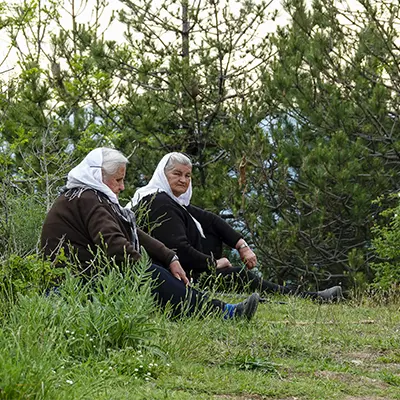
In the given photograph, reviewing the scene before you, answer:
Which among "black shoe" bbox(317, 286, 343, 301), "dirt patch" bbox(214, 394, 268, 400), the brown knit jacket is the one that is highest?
the brown knit jacket

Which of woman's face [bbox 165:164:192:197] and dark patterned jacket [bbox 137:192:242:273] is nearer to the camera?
dark patterned jacket [bbox 137:192:242:273]

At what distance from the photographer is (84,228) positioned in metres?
5.88

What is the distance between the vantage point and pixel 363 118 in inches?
498

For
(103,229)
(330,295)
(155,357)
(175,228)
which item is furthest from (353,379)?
(330,295)

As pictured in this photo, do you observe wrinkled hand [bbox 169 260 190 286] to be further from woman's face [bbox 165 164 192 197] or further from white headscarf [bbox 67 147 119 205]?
woman's face [bbox 165 164 192 197]

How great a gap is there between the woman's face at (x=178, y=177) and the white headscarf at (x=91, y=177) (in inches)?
65.6

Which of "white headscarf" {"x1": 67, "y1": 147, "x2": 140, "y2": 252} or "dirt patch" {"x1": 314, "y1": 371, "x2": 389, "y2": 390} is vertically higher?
"white headscarf" {"x1": 67, "y1": 147, "x2": 140, "y2": 252}

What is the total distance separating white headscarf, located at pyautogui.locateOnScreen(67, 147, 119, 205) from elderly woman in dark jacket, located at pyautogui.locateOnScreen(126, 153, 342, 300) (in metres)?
1.08

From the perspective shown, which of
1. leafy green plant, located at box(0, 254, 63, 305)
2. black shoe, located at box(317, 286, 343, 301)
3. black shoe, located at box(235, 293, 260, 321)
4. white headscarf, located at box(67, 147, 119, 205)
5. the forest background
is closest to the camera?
leafy green plant, located at box(0, 254, 63, 305)

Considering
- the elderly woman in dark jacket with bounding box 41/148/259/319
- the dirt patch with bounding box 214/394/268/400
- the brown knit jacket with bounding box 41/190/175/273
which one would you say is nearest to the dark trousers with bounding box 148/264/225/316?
the elderly woman in dark jacket with bounding box 41/148/259/319

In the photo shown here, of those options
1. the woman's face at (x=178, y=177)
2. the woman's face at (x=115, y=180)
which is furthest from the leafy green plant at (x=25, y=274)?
the woman's face at (x=178, y=177)

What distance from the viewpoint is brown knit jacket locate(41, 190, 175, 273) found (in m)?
5.70

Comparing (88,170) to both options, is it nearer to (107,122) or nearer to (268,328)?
(268,328)

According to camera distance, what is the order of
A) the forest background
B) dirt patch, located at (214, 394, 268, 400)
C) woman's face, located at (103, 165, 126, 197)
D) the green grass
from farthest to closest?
the forest background < woman's face, located at (103, 165, 126, 197) < dirt patch, located at (214, 394, 268, 400) < the green grass
